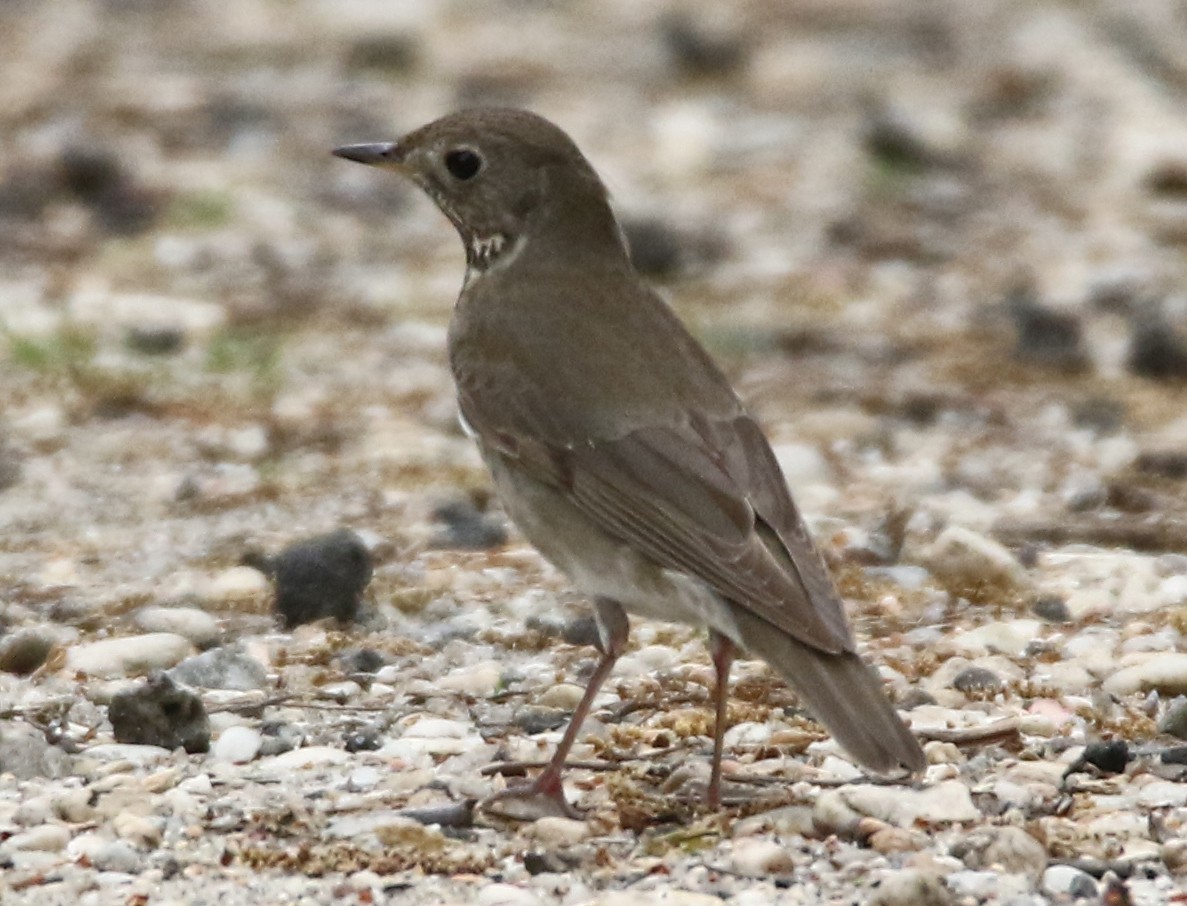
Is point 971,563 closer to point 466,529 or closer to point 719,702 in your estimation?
point 466,529

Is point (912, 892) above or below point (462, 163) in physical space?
below

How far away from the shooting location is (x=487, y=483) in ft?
29.9

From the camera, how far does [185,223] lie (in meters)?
12.6

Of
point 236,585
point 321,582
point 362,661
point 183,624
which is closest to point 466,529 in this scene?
point 236,585

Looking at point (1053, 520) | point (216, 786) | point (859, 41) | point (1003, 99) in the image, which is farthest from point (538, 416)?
point (859, 41)

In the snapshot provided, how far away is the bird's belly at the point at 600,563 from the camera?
606cm

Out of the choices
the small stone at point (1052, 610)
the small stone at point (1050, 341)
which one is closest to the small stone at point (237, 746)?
the small stone at point (1052, 610)

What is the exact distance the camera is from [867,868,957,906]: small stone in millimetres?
5070

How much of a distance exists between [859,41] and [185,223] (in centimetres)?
591

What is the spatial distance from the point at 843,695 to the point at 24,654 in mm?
2479

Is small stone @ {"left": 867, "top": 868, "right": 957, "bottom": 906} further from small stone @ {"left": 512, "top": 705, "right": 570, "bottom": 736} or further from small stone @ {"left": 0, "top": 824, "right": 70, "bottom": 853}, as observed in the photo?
small stone @ {"left": 0, "top": 824, "right": 70, "bottom": 853}

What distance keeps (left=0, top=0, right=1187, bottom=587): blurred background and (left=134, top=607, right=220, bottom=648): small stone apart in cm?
75

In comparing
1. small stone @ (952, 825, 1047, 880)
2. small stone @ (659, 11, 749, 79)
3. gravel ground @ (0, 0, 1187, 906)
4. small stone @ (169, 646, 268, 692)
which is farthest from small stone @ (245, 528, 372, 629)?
small stone @ (659, 11, 749, 79)

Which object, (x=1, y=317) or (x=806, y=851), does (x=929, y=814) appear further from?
(x=1, y=317)
